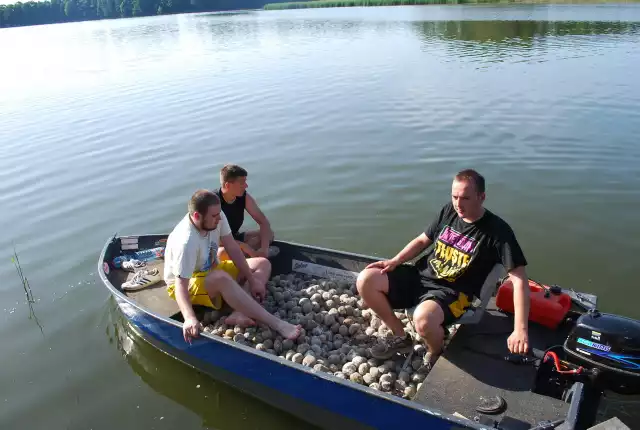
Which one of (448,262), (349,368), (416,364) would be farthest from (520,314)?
(349,368)

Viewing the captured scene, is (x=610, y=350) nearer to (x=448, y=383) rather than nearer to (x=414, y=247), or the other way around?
(x=448, y=383)

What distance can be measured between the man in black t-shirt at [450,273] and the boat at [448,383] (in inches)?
12.0

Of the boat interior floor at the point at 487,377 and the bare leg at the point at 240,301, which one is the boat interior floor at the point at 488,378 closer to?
the boat interior floor at the point at 487,377

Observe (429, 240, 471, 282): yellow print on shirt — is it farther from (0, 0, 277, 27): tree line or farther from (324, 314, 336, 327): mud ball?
(0, 0, 277, 27): tree line

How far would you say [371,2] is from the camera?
55344mm

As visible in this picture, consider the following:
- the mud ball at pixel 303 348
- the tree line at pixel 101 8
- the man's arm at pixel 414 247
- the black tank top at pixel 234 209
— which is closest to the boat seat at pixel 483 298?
the man's arm at pixel 414 247

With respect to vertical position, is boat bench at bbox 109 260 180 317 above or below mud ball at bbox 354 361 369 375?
above

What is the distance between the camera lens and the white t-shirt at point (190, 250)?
4.66 meters

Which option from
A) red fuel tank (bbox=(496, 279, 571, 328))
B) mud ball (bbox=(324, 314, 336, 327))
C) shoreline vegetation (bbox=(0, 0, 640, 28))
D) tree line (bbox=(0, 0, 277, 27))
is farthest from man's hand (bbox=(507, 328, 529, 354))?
tree line (bbox=(0, 0, 277, 27))

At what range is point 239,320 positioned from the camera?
16.4ft

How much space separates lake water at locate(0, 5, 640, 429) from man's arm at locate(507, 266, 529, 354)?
73.0 inches

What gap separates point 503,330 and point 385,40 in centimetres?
2361

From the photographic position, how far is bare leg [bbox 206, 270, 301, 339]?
482 centimetres

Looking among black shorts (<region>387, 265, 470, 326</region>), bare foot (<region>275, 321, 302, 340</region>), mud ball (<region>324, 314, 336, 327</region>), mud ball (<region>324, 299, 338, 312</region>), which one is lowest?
mud ball (<region>324, 314, 336, 327</region>)
